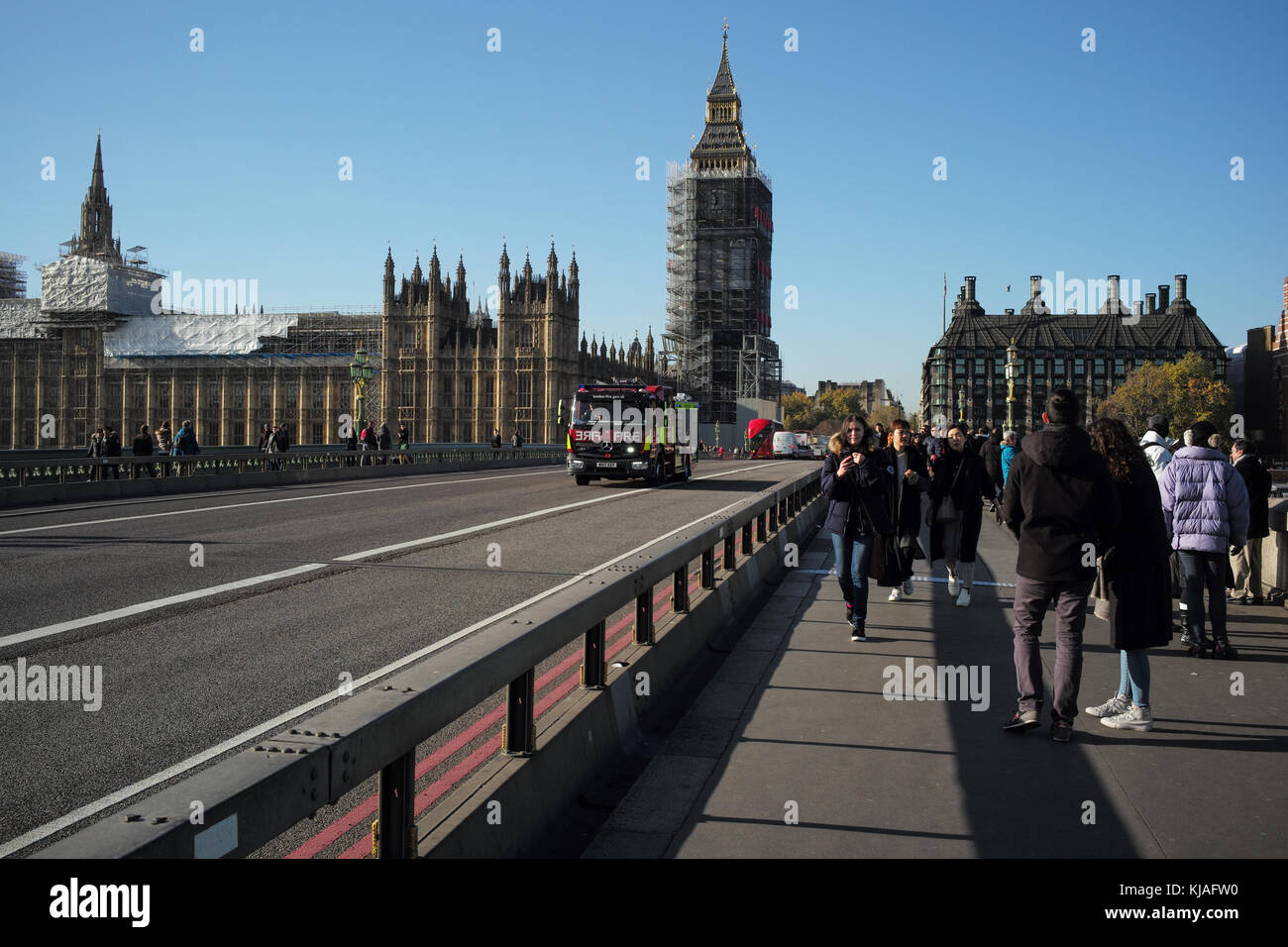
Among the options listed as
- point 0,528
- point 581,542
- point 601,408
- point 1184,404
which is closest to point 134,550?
point 0,528

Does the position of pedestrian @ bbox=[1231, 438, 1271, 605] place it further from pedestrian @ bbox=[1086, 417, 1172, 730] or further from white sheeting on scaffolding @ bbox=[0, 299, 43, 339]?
white sheeting on scaffolding @ bbox=[0, 299, 43, 339]

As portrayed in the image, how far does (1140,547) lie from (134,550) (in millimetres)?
11500

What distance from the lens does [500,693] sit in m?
7.36

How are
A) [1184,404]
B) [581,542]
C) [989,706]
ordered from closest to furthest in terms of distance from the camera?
[989,706]
[581,542]
[1184,404]

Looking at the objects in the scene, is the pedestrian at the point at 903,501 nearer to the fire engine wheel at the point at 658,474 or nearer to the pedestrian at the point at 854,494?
the pedestrian at the point at 854,494

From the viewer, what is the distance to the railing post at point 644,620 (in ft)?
25.1

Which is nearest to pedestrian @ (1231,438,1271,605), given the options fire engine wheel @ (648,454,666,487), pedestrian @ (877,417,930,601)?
pedestrian @ (877,417,930,601)

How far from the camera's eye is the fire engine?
31.8 m

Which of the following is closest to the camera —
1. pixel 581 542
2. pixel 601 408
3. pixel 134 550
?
pixel 134 550

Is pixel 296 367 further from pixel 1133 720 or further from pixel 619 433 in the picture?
pixel 1133 720

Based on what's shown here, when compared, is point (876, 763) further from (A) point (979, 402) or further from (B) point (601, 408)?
(A) point (979, 402)

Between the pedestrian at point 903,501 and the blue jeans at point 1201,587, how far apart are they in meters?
2.46

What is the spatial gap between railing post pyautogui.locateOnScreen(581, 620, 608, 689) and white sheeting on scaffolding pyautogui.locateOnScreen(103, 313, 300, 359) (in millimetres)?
111746
